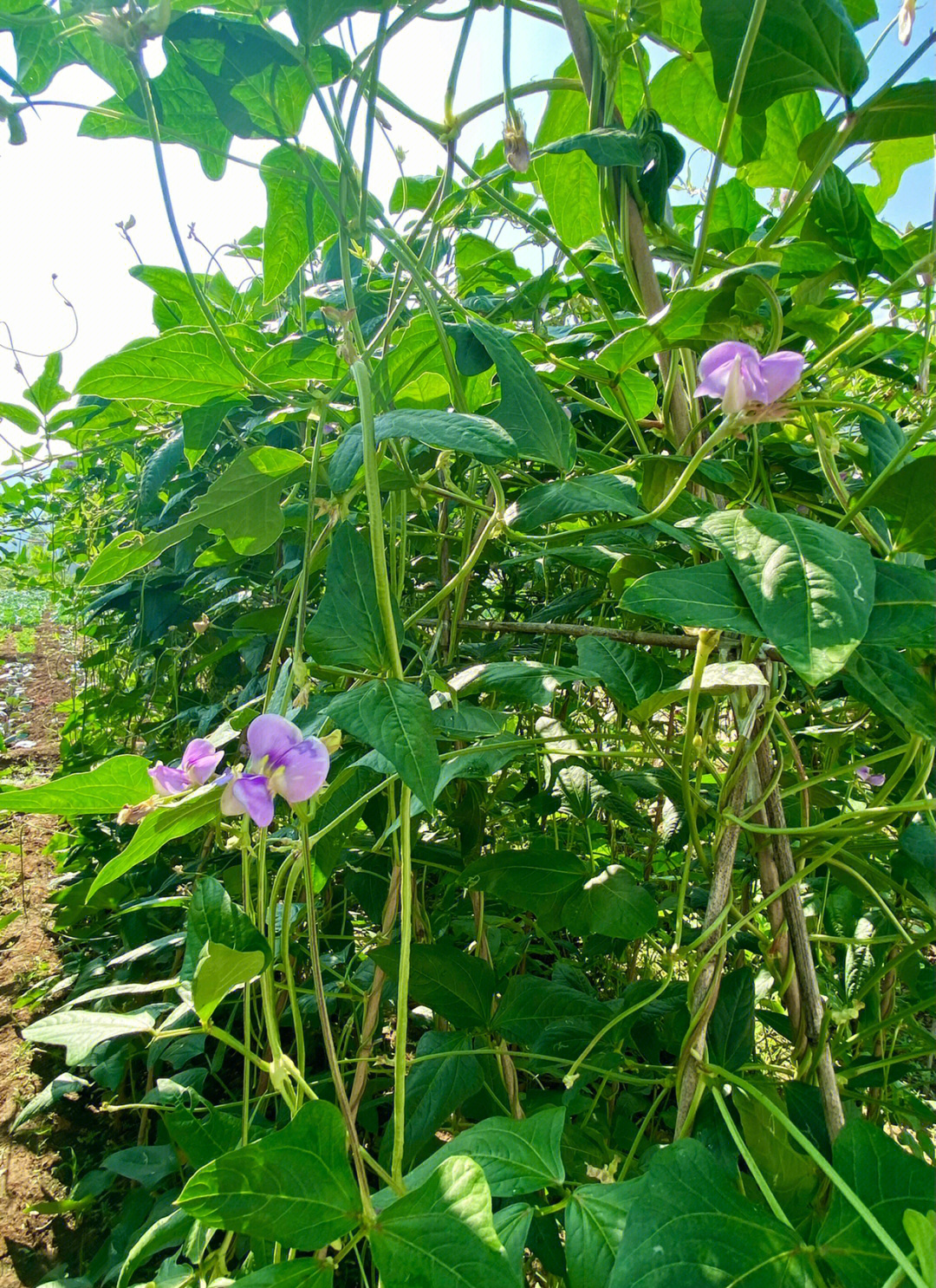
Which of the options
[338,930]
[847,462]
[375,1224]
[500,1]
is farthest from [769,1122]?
[338,930]

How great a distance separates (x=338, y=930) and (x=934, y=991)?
3.01ft

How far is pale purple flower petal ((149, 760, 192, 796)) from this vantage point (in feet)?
1.68

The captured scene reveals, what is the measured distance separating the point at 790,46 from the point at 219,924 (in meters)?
0.66

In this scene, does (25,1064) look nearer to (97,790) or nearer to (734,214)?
(97,790)

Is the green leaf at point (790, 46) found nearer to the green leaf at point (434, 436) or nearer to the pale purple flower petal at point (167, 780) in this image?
the green leaf at point (434, 436)

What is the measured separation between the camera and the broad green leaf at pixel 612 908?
2.31ft

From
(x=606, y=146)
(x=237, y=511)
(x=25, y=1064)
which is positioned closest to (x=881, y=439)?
(x=606, y=146)

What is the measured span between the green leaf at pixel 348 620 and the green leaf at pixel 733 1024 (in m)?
0.41

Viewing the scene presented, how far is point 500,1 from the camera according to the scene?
0.60 m

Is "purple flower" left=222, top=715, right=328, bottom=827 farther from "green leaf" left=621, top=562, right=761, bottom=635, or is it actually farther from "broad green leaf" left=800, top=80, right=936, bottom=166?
"broad green leaf" left=800, top=80, right=936, bottom=166

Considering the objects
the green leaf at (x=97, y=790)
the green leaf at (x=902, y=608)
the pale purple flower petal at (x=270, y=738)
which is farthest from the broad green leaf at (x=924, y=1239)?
the green leaf at (x=97, y=790)

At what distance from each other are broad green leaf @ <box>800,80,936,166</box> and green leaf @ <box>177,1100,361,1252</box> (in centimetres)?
69

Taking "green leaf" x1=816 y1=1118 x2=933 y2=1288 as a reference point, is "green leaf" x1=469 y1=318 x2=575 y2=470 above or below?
above

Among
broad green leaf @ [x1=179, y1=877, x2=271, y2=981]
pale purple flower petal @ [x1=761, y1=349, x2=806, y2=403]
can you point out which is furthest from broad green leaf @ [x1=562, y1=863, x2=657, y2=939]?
pale purple flower petal @ [x1=761, y1=349, x2=806, y2=403]
